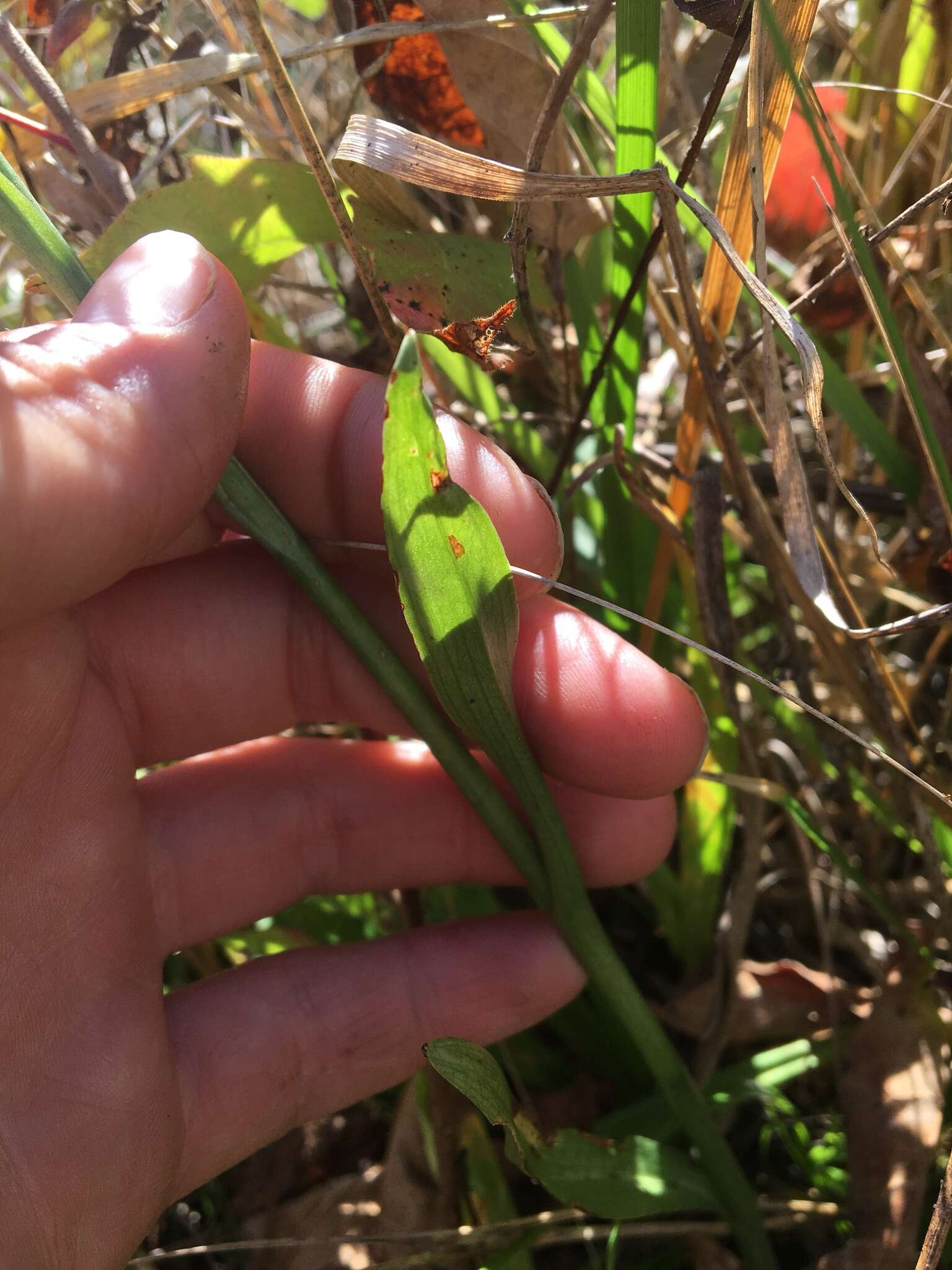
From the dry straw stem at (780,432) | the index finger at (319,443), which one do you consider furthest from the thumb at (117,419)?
the dry straw stem at (780,432)

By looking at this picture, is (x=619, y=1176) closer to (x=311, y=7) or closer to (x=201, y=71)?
(x=201, y=71)

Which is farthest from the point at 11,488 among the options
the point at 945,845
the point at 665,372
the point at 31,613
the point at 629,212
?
the point at 945,845

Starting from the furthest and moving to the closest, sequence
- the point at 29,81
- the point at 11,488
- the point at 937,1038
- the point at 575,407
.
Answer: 1. the point at 575,407
2. the point at 937,1038
3. the point at 29,81
4. the point at 11,488

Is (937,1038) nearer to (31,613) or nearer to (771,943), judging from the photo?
(771,943)

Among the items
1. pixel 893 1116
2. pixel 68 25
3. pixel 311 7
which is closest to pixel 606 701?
pixel 893 1116

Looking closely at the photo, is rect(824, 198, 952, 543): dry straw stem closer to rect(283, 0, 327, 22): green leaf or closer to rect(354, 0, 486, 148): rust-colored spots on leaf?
rect(354, 0, 486, 148): rust-colored spots on leaf

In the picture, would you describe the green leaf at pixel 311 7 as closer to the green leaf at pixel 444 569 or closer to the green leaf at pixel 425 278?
the green leaf at pixel 425 278

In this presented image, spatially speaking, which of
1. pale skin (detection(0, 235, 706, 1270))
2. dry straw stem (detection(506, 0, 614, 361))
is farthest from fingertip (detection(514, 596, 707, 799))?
dry straw stem (detection(506, 0, 614, 361))
